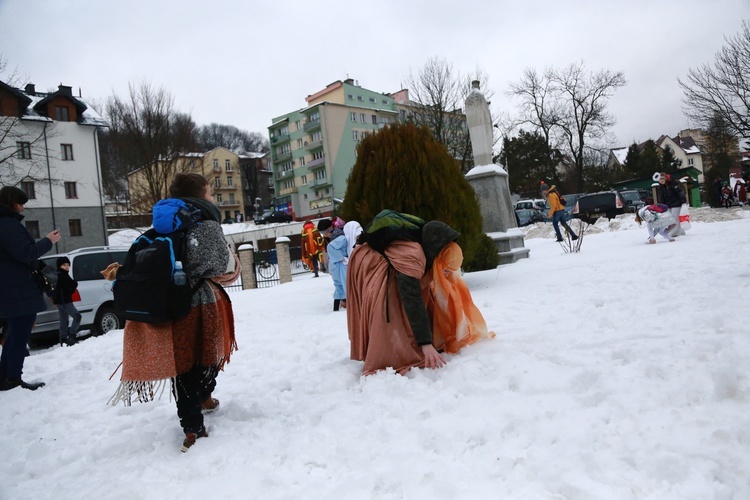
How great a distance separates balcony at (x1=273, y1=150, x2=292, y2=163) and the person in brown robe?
213 ft

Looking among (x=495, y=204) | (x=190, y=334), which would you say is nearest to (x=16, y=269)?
(x=190, y=334)

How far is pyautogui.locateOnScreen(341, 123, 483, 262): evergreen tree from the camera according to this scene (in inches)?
259

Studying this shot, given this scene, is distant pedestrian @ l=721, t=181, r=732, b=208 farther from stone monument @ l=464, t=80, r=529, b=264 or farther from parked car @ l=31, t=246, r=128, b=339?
parked car @ l=31, t=246, r=128, b=339

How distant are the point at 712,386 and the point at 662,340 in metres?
0.95

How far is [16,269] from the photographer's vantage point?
4957mm

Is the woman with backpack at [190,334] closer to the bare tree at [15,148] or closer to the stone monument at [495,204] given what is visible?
the stone monument at [495,204]

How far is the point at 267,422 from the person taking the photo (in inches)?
133

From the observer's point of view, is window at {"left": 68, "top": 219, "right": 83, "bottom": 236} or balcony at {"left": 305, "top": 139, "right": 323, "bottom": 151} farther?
balcony at {"left": 305, "top": 139, "right": 323, "bottom": 151}

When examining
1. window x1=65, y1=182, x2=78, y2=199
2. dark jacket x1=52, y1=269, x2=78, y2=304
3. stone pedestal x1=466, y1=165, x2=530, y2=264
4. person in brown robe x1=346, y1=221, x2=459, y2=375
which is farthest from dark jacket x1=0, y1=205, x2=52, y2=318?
window x1=65, y1=182, x2=78, y2=199

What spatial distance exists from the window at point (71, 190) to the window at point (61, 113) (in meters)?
4.46

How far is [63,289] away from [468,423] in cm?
812

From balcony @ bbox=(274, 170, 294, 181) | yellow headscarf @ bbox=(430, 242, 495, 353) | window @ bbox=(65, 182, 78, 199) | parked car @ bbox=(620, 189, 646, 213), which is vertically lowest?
yellow headscarf @ bbox=(430, 242, 495, 353)

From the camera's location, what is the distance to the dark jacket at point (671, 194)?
10742 mm

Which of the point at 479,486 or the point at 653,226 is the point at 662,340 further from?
the point at 653,226
